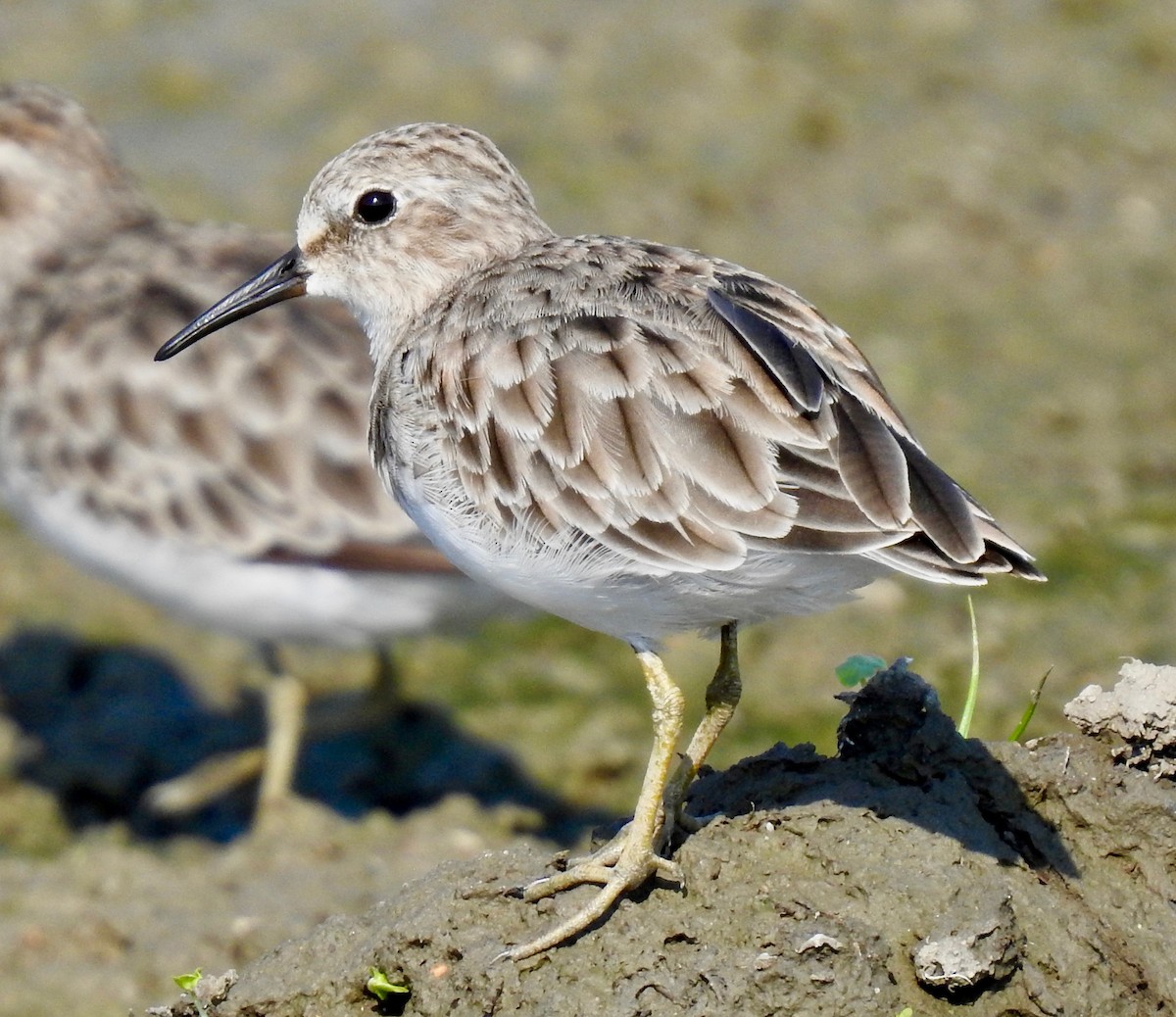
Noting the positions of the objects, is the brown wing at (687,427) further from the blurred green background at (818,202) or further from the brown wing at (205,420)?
the blurred green background at (818,202)

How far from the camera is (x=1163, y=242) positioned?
10.5 m

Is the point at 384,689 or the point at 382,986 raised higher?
the point at 384,689

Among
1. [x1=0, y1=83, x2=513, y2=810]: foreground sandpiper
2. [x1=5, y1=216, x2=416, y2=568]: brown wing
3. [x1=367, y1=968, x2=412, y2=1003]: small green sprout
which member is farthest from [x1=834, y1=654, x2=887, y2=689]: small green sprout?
[x1=5, y1=216, x2=416, y2=568]: brown wing

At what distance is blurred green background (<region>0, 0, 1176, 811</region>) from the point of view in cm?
812

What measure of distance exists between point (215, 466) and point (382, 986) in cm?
349

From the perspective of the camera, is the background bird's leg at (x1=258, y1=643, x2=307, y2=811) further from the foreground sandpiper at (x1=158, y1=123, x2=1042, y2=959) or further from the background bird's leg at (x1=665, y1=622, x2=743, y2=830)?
the background bird's leg at (x1=665, y1=622, x2=743, y2=830)

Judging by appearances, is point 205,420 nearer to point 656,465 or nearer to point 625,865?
point 656,465

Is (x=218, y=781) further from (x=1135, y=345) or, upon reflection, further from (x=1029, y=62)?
(x=1029, y=62)

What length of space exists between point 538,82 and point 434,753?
5055 millimetres

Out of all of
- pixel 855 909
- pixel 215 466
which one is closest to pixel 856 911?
pixel 855 909

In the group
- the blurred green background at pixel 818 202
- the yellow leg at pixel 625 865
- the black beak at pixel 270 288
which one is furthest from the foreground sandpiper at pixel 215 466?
the yellow leg at pixel 625 865

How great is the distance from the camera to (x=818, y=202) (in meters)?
10.9

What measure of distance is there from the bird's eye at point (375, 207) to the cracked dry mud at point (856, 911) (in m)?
2.04

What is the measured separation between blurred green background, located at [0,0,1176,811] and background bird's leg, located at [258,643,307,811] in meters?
0.68
